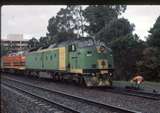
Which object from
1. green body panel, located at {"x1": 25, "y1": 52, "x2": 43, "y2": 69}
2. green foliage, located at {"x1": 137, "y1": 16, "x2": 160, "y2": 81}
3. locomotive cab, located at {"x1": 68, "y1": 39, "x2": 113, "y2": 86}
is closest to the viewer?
locomotive cab, located at {"x1": 68, "y1": 39, "x2": 113, "y2": 86}

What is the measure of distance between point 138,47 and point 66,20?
31.3m

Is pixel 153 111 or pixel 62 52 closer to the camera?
pixel 153 111

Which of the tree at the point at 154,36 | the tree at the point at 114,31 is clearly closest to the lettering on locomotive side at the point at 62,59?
→ the tree at the point at 154,36

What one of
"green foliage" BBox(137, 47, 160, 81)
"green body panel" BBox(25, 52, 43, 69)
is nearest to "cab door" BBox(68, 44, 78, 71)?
"green foliage" BBox(137, 47, 160, 81)

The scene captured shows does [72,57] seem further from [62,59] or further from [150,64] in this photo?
[150,64]

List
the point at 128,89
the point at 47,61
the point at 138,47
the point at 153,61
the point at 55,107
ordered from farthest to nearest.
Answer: the point at 138,47 → the point at 47,61 → the point at 153,61 → the point at 128,89 → the point at 55,107

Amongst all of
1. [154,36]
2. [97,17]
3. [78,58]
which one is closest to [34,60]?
[154,36]

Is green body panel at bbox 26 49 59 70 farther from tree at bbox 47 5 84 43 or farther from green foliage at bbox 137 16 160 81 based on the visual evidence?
tree at bbox 47 5 84 43

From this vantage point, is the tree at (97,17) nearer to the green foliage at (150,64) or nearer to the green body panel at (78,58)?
the green body panel at (78,58)

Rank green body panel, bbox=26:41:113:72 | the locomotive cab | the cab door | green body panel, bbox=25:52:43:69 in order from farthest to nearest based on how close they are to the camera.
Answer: green body panel, bbox=25:52:43:69
the cab door
green body panel, bbox=26:41:113:72
the locomotive cab

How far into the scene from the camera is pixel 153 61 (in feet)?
85.4

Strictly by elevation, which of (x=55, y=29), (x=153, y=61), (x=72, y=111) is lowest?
(x=72, y=111)

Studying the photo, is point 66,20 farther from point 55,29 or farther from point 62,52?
point 62,52

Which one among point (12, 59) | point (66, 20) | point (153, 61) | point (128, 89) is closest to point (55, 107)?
point (128, 89)
